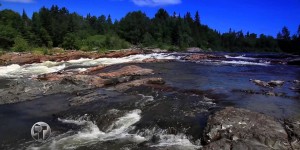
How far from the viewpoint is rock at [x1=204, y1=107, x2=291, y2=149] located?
9992mm

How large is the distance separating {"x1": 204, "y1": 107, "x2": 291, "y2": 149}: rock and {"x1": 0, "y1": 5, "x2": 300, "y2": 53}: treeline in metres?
61.2

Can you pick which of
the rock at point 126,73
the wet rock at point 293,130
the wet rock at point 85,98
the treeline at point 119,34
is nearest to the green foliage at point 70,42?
the treeline at point 119,34

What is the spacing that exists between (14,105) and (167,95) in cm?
816

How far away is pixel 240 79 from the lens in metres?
25.1

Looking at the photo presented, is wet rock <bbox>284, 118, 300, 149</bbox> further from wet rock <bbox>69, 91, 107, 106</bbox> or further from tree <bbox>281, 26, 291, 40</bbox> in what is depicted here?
tree <bbox>281, 26, 291, 40</bbox>

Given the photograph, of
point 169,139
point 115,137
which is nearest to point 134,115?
point 115,137

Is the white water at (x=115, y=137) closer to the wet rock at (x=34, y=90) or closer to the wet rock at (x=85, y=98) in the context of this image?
the wet rock at (x=85, y=98)

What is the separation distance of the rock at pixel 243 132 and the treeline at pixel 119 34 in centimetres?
6118

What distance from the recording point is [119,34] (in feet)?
396

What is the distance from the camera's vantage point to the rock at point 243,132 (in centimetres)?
999

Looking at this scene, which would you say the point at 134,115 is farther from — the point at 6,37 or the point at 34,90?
the point at 6,37

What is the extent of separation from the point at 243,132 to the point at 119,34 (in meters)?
112

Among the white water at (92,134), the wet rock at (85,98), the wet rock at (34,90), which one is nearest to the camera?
the white water at (92,134)

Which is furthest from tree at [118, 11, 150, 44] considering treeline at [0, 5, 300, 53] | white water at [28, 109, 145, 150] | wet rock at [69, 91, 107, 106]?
white water at [28, 109, 145, 150]
